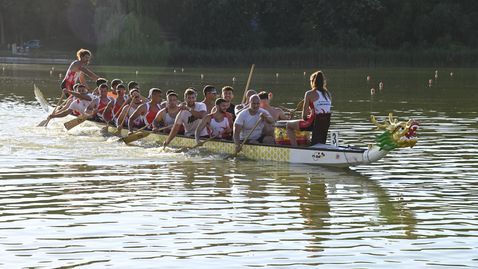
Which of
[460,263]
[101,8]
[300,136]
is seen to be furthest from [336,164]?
[101,8]

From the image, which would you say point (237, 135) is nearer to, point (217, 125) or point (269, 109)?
point (269, 109)

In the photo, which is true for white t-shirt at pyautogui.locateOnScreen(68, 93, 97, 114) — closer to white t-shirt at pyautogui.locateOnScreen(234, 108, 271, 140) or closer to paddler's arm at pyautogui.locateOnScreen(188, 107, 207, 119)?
paddler's arm at pyautogui.locateOnScreen(188, 107, 207, 119)

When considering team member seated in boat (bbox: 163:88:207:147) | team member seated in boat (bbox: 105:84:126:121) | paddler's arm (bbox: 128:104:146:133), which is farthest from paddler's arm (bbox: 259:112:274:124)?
team member seated in boat (bbox: 105:84:126:121)

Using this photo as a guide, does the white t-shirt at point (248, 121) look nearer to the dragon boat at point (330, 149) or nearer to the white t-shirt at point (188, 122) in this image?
the dragon boat at point (330, 149)

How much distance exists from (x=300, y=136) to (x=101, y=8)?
53.4 metres

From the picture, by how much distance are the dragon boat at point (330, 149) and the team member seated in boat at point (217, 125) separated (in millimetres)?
244

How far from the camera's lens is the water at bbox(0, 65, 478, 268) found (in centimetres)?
1183

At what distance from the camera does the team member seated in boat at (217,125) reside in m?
21.0

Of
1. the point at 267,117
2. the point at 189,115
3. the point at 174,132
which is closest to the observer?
the point at 267,117

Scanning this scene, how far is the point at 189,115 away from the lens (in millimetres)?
22047

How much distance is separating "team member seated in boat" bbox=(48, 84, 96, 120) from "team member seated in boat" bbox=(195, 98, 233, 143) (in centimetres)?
643

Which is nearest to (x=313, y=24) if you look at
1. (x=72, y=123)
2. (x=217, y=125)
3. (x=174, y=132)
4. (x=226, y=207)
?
(x=72, y=123)

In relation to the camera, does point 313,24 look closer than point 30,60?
Yes

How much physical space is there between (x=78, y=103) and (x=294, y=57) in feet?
152
